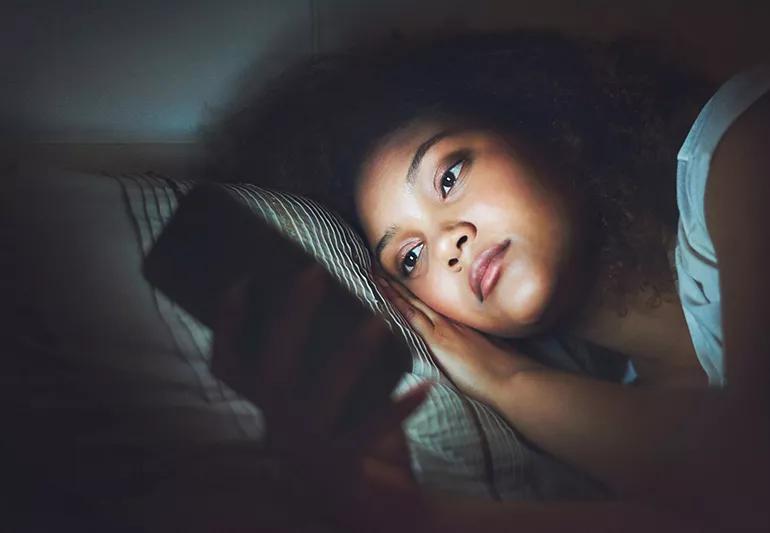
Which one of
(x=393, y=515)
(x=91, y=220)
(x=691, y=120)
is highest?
(x=691, y=120)

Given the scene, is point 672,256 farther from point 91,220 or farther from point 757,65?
point 91,220

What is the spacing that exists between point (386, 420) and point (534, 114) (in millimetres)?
308

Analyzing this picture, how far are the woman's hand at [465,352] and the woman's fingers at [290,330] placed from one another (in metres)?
0.07

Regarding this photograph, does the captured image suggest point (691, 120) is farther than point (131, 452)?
Yes

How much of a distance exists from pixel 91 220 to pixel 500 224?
0.30 meters

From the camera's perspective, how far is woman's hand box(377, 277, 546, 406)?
1.65ft

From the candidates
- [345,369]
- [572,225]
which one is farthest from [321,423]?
[572,225]

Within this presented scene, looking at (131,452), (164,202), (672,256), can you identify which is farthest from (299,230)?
(672,256)

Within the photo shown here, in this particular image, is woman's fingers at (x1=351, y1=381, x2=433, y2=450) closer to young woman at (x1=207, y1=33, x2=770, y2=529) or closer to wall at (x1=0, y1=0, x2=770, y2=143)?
young woman at (x1=207, y1=33, x2=770, y2=529)

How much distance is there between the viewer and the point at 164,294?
1.48 ft

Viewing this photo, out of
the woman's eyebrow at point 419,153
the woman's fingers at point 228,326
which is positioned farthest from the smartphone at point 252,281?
the woman's eyebrow at point 419,153

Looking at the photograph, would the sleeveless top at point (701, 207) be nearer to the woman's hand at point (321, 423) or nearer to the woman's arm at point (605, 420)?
the woman's arm at point (605, 420)

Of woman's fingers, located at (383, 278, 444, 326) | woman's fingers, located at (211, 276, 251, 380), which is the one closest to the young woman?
woman's fingers, located at (383, 278, 444, 326)

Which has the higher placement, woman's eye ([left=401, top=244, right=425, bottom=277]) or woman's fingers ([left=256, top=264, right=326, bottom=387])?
woman's eye ([left=401, top=244, right=425, bottom=277])
